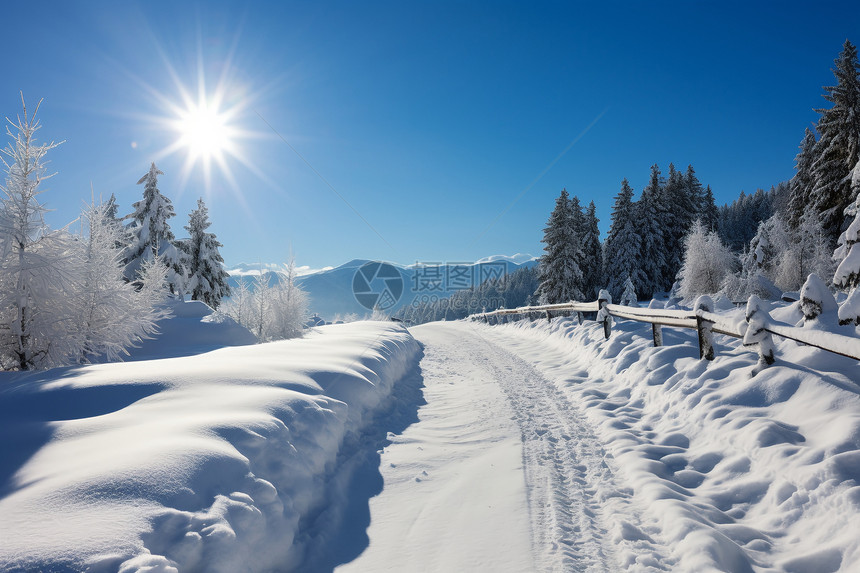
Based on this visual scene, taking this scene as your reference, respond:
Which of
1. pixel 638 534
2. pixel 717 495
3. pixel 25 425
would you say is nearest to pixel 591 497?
pixel 638 534

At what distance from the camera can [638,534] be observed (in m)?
3.40

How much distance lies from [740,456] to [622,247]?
37.5 metres

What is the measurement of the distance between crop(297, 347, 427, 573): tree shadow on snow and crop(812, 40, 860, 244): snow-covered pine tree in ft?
101

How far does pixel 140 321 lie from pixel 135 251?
1768 cm

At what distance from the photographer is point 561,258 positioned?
110 feet

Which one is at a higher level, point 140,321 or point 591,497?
point 140,321

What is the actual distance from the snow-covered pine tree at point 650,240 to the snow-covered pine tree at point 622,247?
0.81m

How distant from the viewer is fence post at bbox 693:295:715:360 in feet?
21.1

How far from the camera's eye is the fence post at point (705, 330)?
6.45 m

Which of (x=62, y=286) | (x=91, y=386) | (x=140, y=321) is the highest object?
(x=62, y=286)

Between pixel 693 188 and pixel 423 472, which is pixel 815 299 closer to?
pixel 423 472

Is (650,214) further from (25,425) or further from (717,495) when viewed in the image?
(25,425)

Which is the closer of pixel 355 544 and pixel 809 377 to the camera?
pixel 355 544

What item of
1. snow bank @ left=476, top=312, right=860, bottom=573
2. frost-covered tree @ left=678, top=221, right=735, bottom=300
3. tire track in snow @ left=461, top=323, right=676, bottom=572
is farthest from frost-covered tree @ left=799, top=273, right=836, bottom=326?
frost-covered tree @ left=678, top=221, right=735, bottom=300
